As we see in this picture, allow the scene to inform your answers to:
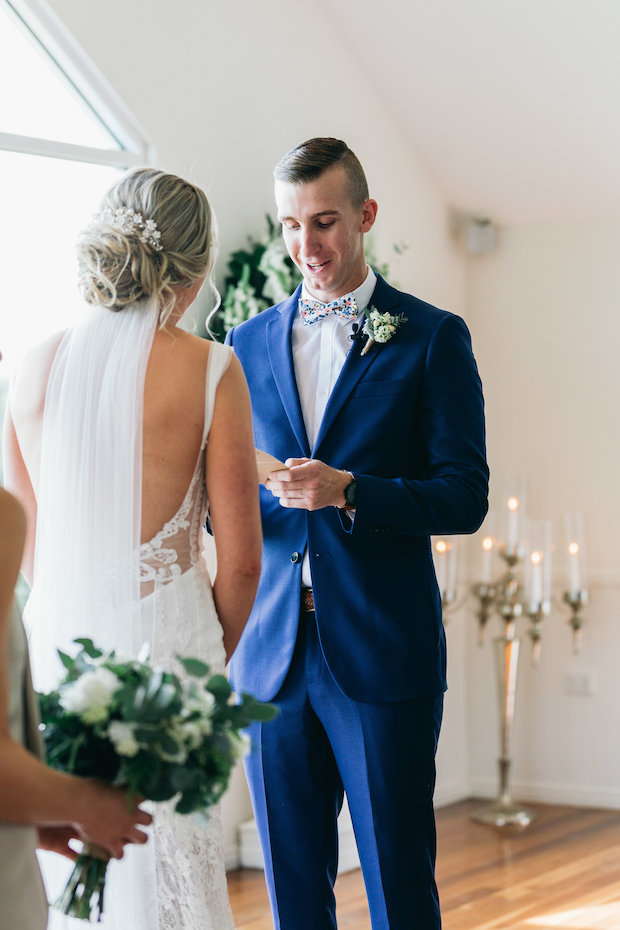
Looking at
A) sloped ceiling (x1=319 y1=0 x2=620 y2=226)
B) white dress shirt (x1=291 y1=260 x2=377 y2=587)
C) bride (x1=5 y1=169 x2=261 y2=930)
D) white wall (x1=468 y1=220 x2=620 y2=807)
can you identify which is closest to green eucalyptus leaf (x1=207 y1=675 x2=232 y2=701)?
bride (x1=5 y1=169 x2=261 y2=930)

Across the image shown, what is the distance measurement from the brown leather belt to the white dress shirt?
0.31m

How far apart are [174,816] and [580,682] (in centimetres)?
375

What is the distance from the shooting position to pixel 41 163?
12.3ft

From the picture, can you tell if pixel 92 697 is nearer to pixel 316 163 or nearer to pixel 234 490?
pixel 234 490

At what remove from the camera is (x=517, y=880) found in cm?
415

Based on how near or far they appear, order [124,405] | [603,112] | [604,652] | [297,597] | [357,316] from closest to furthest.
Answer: [124,405] < [297,597] < [357,316] < [603,112] < [604,652]

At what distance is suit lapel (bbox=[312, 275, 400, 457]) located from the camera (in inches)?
90.8

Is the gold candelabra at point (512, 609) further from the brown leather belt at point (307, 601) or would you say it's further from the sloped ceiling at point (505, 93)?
the brown leather belt at point (307, 601)

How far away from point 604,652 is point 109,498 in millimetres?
3877

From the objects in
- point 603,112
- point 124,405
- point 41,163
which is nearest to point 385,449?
point 124,405

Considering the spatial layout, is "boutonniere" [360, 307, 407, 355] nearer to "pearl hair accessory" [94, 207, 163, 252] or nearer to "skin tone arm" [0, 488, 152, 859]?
"pearl hair accessory" [94, 207, 163, 252]

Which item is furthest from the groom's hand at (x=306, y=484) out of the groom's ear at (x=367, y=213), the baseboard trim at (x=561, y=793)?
the baseboard trim at (x=561, y=793)

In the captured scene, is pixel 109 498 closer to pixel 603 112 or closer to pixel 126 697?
pixel 126 697

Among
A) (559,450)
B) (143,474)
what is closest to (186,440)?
(143,474)
